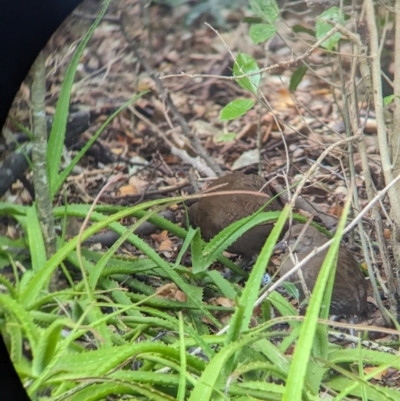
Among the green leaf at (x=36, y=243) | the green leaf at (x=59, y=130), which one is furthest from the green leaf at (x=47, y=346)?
the green leaf at (x=59, y=130)

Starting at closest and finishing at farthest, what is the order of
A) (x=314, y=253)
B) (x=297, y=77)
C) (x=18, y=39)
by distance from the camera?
(x=314, y=253), (x=297, y=77), (x=18, y=39)

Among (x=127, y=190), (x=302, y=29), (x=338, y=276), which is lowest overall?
(x=338, y=276)

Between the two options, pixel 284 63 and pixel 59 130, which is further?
pixel 59 130

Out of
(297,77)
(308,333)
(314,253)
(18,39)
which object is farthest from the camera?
(18,39)

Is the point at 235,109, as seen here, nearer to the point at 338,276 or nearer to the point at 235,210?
the point at 235,210

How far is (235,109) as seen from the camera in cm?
109

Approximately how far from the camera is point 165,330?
1.10 metres

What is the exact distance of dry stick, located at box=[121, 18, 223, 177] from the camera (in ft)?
3.73

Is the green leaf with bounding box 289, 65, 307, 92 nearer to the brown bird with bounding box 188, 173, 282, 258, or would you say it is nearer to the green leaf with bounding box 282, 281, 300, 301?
the brown bird with bounding box 188, 173, 282, 258

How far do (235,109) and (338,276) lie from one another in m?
0.31

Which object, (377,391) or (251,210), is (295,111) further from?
(377,391)

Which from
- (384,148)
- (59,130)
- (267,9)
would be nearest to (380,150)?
(384,148)

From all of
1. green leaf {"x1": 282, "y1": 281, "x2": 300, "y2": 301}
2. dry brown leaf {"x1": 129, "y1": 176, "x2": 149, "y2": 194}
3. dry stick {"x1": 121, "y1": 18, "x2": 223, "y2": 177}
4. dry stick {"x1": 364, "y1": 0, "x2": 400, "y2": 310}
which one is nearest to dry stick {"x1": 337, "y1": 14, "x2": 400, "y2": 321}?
dry stick {"x1": 364, "y1": 0, "x2": 400, "y2": 310}

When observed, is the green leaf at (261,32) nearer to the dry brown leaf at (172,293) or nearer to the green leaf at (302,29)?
the green leaf at (302,29)
